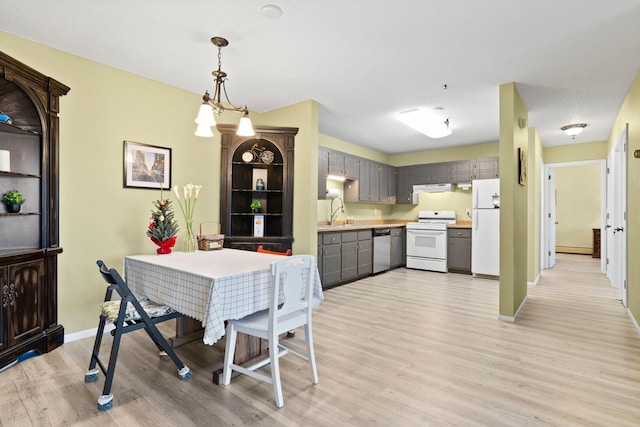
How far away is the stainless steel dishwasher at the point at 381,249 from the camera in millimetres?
5969

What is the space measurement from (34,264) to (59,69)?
5.39 ft

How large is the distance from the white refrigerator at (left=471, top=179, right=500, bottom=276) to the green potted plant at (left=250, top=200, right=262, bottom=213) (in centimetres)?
385

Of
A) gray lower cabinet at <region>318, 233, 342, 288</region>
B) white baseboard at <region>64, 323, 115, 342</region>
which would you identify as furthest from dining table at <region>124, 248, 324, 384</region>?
gray lower cabinet at <region>318, 233, 342, 288</region>

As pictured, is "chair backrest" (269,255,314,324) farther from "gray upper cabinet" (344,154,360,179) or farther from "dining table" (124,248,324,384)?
"gray upper cabinet" (344,154,360,179)

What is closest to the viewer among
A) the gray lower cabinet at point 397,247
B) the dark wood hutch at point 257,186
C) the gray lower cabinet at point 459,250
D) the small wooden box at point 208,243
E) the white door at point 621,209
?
the small wooden box at point 208,243

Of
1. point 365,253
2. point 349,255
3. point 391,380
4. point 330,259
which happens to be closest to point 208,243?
point 391,380

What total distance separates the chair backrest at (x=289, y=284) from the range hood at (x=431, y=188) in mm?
5144

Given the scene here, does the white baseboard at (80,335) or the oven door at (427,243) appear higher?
the oven door at (427,243)

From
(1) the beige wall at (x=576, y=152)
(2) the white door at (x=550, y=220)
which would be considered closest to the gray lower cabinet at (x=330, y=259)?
(2) the white door at (x=550, y=220)

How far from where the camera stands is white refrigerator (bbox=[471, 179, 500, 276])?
18.6ft

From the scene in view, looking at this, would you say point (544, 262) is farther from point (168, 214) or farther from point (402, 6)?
point (168, 214)

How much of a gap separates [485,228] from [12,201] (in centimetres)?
617

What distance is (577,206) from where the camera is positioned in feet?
28.3

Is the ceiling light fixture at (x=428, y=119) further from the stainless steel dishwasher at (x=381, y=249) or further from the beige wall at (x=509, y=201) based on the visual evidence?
the stainless steel dishwasher at (x=381, y=249)
